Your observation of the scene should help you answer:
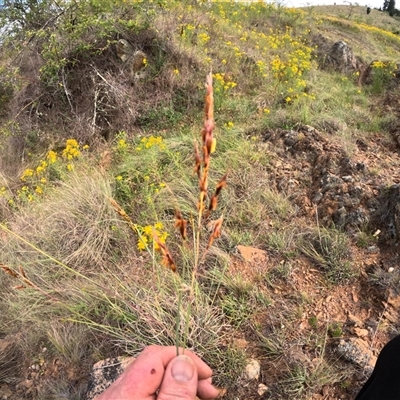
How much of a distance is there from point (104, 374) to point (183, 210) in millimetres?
1419

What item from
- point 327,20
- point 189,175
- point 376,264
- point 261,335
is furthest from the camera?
point 327,20

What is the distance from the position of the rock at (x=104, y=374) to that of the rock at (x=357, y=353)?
124cm

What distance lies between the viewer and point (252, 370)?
1.87 m

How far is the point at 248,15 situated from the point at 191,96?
4988 mm

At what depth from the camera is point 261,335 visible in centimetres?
197

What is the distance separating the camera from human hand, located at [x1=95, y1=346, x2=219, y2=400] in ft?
3.44

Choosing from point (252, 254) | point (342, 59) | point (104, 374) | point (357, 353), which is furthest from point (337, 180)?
point (342, 59)

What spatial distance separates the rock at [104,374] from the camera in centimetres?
183

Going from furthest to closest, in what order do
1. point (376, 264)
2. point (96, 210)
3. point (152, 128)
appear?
point (152, 128) < point (96, 210) < point (376, 264)

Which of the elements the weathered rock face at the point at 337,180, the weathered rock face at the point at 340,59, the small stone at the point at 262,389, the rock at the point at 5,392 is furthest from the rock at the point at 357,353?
the weathered rock face at the point at 340,59

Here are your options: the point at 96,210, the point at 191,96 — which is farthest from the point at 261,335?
the point at 191,96

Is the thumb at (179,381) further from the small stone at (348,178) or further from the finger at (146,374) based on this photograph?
the small stone at (348,178)

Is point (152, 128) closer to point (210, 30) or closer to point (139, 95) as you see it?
point (139, 95)

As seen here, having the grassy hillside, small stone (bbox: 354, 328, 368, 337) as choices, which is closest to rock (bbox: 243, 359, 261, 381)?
the grassy hillside
